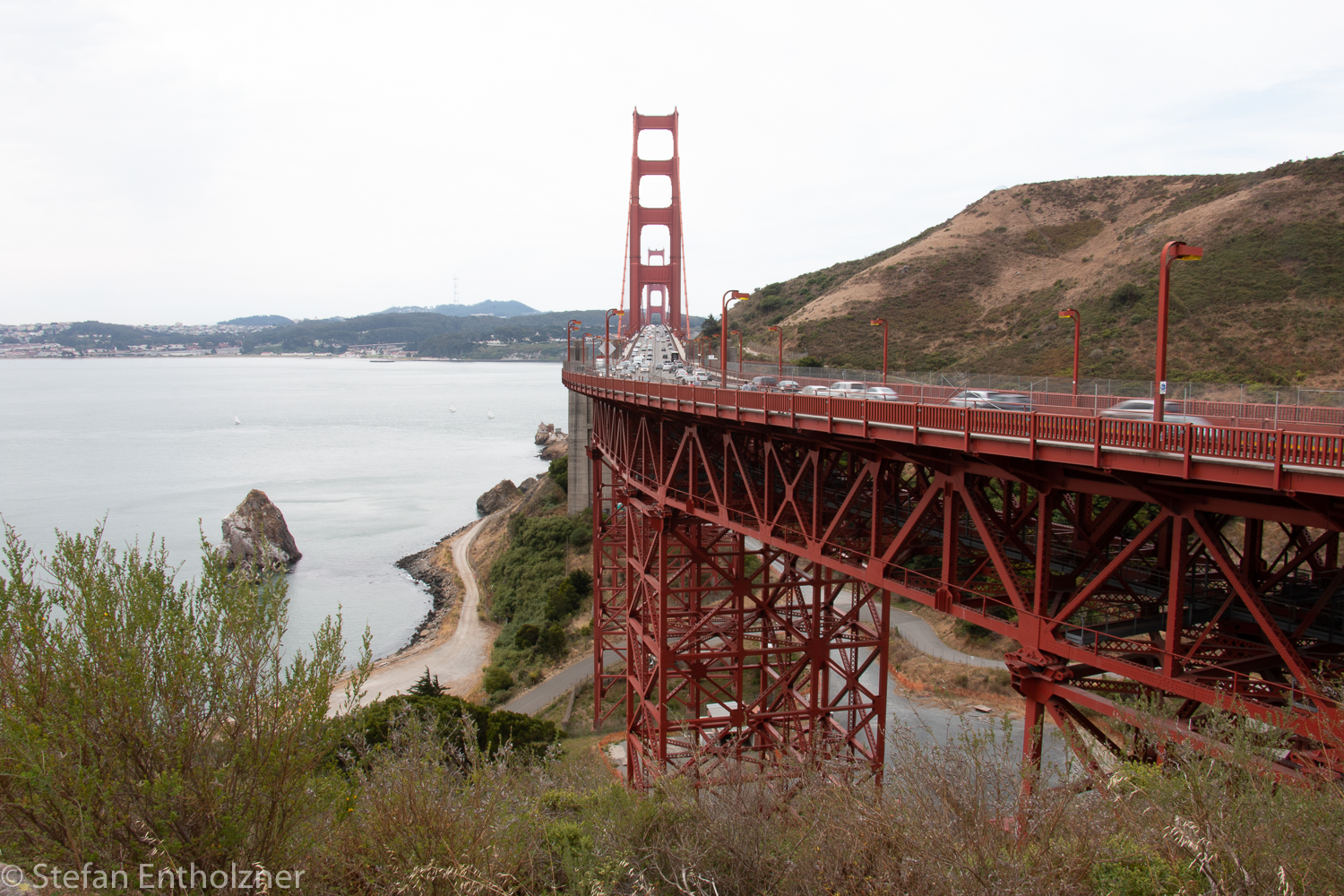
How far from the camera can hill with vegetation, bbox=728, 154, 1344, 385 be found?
3900 cm

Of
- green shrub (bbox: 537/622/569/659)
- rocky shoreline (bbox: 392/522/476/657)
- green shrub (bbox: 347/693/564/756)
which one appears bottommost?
rocky shoreline (bbox: 392/522/476/657)

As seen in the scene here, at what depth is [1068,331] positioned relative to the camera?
155ft

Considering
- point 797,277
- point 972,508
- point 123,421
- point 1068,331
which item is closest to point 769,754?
point 972,508

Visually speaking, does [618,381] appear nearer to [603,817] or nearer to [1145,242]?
[603,817]

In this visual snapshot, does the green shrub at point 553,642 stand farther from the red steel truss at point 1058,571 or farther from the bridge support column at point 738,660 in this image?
the red steel truss at point 1058,571

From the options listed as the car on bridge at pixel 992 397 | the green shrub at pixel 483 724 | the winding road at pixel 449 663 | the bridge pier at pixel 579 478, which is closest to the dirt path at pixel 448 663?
the winding road at pixel 449 663

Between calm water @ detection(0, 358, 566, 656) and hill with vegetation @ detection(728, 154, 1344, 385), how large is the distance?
30559 millimetres

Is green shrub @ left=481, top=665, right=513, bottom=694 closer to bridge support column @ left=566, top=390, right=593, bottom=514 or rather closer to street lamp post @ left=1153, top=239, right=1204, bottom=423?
bridge support column @ left=566, top=390, right=593, bottom=514

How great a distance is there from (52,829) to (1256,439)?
376 inches

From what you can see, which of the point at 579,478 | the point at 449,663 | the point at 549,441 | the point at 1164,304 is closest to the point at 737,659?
the point at 1164,304

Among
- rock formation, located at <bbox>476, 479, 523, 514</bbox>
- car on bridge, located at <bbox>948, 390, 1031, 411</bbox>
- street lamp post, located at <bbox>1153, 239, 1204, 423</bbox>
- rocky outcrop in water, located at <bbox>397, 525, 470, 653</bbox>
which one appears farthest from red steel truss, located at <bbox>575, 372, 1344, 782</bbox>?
rock formation, located at <bbox>476, 479, 523, 514</bbox>

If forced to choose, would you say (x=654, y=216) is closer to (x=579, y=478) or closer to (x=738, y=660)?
(x=579, y=478)

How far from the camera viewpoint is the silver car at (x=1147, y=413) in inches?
402

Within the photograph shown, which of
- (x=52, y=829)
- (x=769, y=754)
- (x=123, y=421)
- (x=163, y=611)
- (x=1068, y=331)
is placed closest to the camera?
(x=52, y=829)
